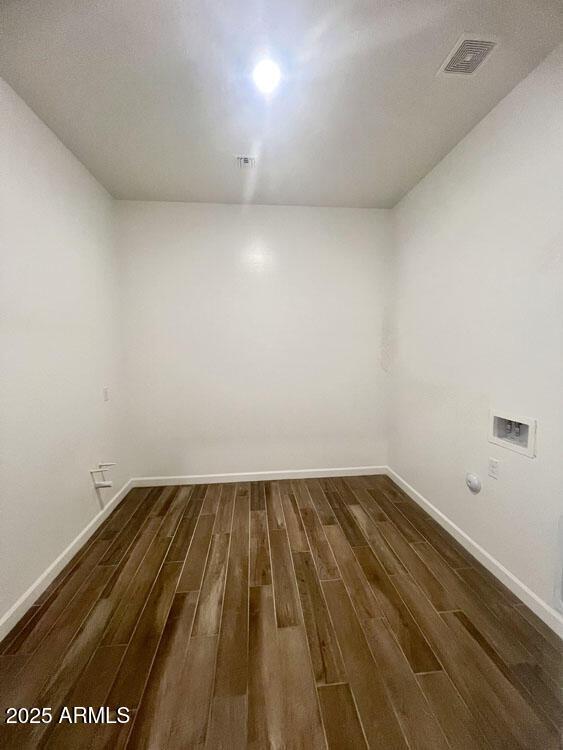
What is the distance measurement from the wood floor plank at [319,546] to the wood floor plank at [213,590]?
0.54 m

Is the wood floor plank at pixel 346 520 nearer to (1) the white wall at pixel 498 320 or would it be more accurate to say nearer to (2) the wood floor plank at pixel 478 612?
(2) the wood floor plank at pixel 478 612

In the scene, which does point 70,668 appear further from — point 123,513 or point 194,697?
point 123,513

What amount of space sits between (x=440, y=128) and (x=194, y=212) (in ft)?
6.52

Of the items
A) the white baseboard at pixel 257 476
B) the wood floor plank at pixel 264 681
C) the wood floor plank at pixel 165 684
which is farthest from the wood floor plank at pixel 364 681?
the white baseboard at pixel 257 476

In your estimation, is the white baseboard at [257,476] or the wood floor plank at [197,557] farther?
the white baseboard at [257,476]

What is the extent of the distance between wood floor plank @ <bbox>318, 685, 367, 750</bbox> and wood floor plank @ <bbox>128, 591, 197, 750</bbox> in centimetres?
51

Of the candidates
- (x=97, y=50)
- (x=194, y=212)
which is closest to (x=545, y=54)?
(x=97, y=50)

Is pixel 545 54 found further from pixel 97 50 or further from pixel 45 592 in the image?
pixel 45 592

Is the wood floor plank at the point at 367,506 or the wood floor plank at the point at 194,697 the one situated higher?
the wood floor plank at the point at 194,697

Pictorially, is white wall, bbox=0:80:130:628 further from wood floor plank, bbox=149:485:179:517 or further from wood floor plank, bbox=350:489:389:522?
wood floor plank, bbox=350:489:389:522

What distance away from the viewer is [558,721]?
3.23ft

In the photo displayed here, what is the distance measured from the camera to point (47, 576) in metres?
1.62

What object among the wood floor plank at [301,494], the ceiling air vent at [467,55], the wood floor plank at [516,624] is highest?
the ceiling air vent at [467,55]

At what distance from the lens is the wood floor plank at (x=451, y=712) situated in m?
0.94
